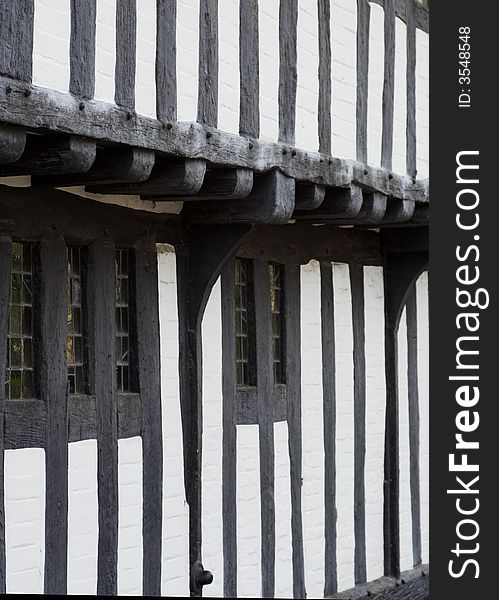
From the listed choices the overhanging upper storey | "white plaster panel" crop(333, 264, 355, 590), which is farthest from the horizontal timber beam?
"white plaster panel" crop(333, 264, 355, 590)

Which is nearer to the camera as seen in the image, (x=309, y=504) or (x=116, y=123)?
(x=116, y=123)

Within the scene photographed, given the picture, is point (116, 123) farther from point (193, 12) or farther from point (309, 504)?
point (309, 504)

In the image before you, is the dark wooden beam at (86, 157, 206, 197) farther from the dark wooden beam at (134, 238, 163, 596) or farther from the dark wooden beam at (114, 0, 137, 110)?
the dark wooden beam at (134, 238, 163, 596)

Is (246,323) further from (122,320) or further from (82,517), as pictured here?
(82,517)

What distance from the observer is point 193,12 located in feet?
28.6

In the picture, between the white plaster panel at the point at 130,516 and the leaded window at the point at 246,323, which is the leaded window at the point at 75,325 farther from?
the leaded window at the point at 246,323

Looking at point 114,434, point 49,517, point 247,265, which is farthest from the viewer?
point 247,265

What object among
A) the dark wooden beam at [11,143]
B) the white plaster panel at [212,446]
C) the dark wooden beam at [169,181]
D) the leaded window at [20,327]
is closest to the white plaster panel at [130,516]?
the white plaster panel at [212,446]

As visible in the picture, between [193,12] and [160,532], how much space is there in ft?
10.0

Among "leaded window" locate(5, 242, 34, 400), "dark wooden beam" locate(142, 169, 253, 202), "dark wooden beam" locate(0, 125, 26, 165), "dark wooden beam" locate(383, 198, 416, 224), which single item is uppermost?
"dark wooden beam" locate(383, 198, 416, 224)

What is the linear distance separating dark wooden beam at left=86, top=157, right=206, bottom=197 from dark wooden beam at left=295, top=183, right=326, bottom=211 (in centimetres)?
137

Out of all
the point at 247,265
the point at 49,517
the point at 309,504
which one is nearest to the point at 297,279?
the point at 247,265

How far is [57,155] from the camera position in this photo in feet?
24.3

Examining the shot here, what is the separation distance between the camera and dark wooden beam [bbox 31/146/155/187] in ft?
26.1
